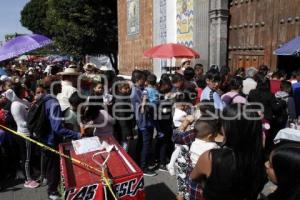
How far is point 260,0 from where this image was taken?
9.53 m

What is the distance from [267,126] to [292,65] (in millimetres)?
3892

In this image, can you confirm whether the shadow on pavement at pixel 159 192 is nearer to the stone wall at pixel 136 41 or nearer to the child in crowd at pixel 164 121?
the child in crowd at pixel 164 121

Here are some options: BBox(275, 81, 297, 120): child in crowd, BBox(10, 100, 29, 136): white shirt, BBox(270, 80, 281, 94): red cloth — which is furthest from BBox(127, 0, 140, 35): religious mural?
BBox(10, 100, 29, 136): white shirt

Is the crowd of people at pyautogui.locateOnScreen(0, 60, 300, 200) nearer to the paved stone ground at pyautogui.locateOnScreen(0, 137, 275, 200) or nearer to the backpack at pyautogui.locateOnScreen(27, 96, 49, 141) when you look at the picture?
the backpack at pyautogui.locateOnScreen(27, 96, 49, 141)

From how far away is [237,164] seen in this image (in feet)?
7.27

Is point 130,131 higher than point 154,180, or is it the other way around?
point 130,131

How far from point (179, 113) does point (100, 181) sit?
91.3 inches

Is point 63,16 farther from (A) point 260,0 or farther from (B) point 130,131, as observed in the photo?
(B) point 130,131

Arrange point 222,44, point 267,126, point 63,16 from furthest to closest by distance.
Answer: point 63,16 < point 222,44 < point 267,126

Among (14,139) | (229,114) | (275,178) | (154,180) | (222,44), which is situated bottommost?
(154,180)

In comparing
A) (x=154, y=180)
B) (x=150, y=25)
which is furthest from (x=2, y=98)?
(x=150, y=25)

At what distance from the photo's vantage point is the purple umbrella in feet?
26.0

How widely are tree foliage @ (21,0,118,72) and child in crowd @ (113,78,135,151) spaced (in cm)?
1924

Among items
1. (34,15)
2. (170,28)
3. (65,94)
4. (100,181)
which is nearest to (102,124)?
(65,94)
